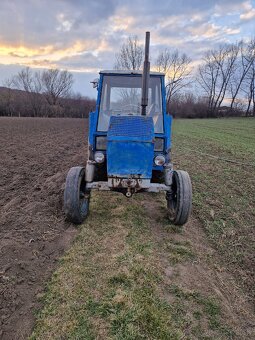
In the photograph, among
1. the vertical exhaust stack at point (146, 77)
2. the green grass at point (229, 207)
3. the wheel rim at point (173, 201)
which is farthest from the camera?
the wheel rim at point (173, 201)

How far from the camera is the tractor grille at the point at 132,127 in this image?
491cm

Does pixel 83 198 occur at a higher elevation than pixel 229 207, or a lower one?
higher

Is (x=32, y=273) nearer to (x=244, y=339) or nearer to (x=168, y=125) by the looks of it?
(x=244, y=339)

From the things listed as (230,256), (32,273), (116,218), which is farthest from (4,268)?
(230,256)

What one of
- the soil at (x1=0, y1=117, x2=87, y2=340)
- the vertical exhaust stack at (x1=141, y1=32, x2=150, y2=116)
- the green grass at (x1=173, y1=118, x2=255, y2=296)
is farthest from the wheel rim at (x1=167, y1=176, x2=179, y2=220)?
the soil at (x1=0, y1=117, x2=87, y2=340)

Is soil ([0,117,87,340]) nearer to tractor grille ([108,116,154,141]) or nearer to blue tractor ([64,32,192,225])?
blue tractor ([64,32,192,225])

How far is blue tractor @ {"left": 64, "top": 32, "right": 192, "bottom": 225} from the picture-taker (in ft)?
16.2

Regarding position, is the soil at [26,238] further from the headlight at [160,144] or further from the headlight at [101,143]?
the headlight at [160,144]

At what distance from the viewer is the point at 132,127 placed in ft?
16.3

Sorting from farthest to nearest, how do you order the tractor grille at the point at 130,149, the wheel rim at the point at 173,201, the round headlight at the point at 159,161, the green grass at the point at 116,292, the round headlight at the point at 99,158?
the wheel rim at the point at 173,201, the round headlight at the point at 159,161, the round headlight at the point at 99,158, the tractor grille at the point at 130,149, the green grass at the point at 116,292

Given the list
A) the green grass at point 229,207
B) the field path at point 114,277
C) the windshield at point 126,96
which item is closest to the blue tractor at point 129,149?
the windshield at point 126,96

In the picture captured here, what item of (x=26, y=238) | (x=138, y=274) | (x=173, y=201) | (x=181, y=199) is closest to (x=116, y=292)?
(x=138, y=274)

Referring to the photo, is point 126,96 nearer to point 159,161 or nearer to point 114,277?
point 159,161

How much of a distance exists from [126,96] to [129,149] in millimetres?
1557
